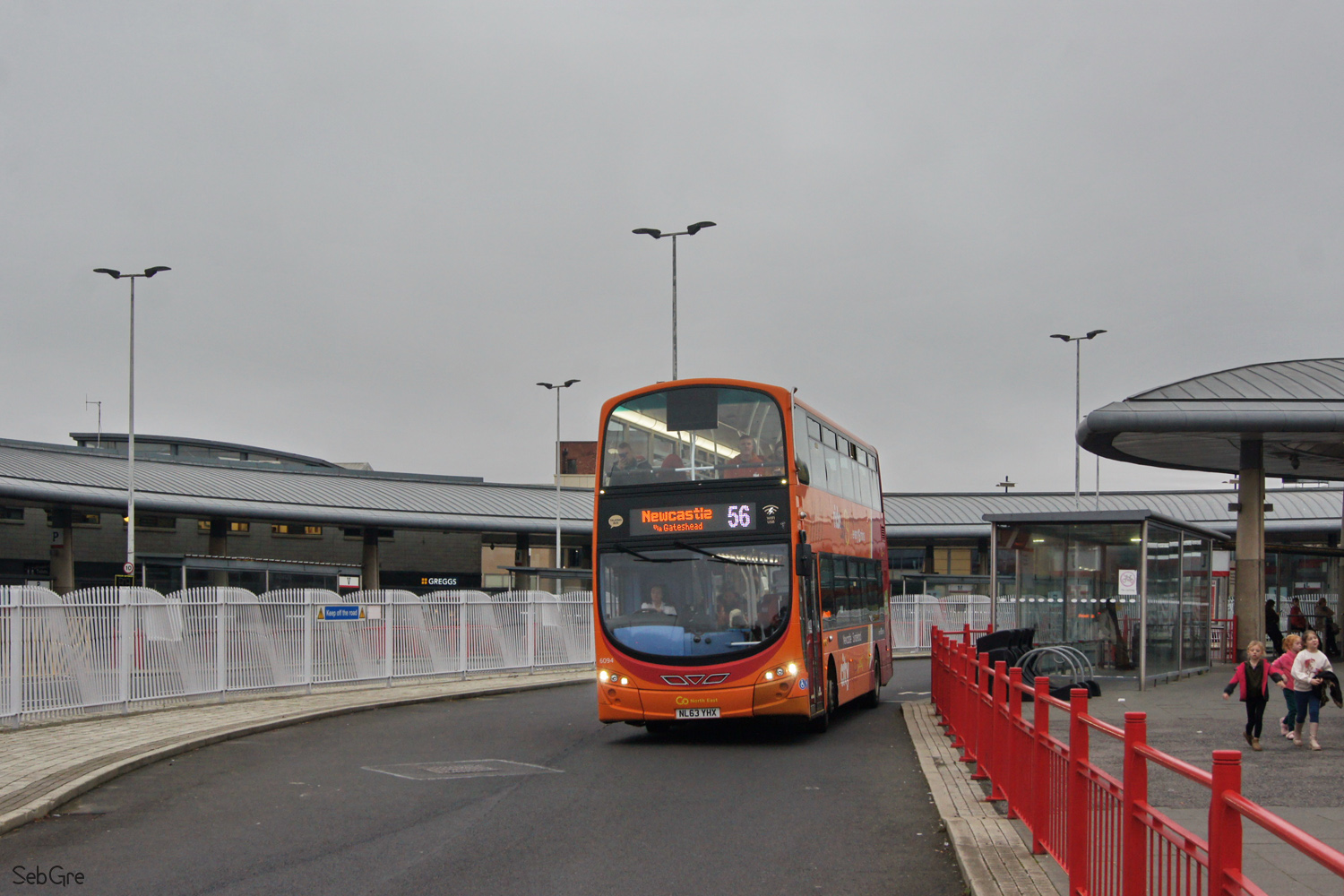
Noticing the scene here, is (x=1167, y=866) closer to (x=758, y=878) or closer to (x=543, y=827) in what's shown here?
(x=758, y=878)

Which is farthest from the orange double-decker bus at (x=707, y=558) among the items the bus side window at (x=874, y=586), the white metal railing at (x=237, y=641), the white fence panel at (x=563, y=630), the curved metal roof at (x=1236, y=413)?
the white fence panel at (x=563, y=630)

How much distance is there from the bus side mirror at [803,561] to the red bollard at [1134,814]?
10.0 meters

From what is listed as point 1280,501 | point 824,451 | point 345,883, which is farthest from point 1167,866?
point 1280,501

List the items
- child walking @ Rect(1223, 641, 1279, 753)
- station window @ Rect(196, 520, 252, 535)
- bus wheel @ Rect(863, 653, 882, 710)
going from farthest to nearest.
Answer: station window @ Rect(196, 520, 252, 535), bus wheel @ Rect(863, 653, 882, 710), child walking @ Rect(1223, 641, 1279, 753)

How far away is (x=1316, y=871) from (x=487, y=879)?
204 inches

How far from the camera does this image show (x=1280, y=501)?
69312 millimetres

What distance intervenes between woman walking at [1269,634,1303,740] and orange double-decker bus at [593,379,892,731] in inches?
211

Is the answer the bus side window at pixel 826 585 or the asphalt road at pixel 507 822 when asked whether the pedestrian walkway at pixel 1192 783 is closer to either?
the asphalt road at pixel 507 822

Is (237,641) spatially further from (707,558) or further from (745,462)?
(745,462)

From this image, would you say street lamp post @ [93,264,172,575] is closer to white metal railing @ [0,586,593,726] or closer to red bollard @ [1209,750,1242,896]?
white metal railing @ [0,586,593,726]

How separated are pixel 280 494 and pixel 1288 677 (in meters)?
47.1

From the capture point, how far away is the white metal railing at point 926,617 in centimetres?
4444

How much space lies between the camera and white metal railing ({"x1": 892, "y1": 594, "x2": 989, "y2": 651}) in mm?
44438

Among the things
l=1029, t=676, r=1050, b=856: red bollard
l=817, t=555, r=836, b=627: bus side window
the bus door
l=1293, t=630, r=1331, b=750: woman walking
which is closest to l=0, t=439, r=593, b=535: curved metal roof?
l=817, t=555, r=836, b=627: bus side window
